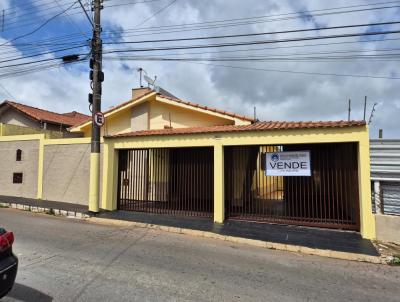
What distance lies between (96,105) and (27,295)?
25.5 feet

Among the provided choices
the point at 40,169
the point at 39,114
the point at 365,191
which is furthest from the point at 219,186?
the point at 39,114

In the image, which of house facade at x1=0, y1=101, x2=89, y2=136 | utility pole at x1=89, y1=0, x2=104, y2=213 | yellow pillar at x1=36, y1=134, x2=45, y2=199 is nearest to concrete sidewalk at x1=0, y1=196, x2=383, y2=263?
utility pole at x1=89, y1=0, x2=104, y2=213

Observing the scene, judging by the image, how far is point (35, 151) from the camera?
1391cm

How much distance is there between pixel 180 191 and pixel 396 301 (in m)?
7.38

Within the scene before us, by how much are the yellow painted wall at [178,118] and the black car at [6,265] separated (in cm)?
1034

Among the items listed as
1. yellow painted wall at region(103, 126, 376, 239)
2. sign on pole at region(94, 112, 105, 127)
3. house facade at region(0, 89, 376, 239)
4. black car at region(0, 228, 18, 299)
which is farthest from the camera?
sign on pole at region(94, 112, 105, 127)

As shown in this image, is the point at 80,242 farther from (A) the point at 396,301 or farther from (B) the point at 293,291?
(A) the point at 396,301

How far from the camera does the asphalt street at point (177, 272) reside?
4363 mm

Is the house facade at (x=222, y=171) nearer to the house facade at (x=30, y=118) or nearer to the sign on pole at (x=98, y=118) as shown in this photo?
the sign on pole at (x=98, y=118)

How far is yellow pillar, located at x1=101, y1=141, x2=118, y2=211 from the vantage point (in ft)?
37.8

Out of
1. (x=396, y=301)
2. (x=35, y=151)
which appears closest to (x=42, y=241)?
(x=396, y=301)

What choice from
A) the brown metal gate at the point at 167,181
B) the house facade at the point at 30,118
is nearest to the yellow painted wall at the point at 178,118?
the brown metal gate at the point at 167,181

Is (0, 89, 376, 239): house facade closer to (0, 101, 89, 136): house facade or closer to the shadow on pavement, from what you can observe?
(0, 101, 89, 136): house facade

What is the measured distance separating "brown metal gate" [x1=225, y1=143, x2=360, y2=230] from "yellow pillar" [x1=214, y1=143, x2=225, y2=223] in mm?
485
